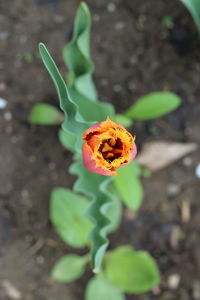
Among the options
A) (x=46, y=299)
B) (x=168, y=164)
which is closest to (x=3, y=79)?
(x=168, y=164)

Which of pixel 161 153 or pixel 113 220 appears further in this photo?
pixel 161 153

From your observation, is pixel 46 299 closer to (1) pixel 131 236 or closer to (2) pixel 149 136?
(1) pixel 131 236

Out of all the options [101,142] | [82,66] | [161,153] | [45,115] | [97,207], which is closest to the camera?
[101,142]

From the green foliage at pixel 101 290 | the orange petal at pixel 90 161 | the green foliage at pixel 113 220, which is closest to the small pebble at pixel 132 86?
the green foliage at pixel 113 220

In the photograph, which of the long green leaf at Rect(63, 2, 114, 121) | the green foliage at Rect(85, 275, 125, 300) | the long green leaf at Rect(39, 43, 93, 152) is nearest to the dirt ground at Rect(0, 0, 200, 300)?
the green foliage at Rect(85, 275, 125, 300)

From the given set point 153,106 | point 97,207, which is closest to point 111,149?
point 97,207

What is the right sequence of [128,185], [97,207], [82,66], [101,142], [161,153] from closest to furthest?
[101,142], [97,207], [82,66], [128,185], [161,153]

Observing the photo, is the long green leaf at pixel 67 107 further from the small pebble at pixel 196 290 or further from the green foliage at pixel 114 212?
the small pebble at pixel 196 290

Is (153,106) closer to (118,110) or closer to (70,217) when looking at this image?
(118,110)

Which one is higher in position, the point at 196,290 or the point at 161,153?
the point at 161,153
